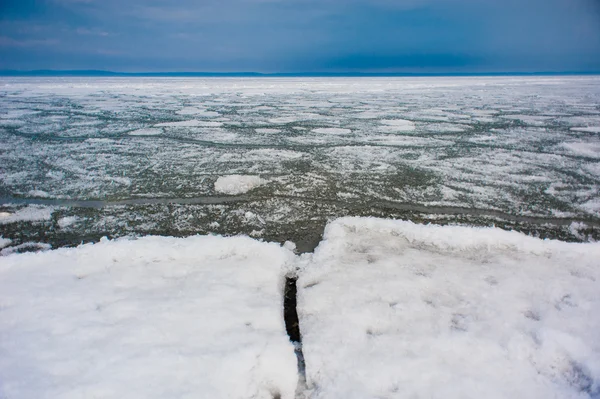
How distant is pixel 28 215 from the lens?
2.71 meters

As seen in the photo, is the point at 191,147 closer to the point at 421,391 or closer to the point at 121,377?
the point at 121,377

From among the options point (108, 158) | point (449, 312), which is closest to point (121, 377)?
point (449, 312)

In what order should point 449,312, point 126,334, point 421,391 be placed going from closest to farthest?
point 421,391 → point 126,334 → point 449,312

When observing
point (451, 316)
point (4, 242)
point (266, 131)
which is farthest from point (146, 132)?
point (451, 316)

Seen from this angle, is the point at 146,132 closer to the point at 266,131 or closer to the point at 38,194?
the point at 266,131

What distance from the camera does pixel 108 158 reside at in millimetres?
4414

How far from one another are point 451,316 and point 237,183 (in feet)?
7.90

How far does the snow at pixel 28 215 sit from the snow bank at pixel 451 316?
2.25 meters

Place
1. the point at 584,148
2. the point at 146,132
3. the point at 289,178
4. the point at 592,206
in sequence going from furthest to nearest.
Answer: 1. the point at 146,132
2. the point at 584,148
3. the point at 289,178
4. the point at 592,206

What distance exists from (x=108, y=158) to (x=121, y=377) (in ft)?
12.9

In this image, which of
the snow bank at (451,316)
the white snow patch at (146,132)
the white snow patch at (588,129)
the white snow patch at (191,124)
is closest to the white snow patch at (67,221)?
the snow bank at (451,316)

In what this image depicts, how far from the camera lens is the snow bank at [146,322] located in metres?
1.19

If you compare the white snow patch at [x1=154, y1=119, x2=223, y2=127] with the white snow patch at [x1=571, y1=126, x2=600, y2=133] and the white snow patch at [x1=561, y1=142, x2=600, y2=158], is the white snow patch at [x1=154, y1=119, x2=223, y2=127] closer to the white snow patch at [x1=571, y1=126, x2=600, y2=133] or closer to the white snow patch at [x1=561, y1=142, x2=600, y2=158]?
the white snow patch at [x1=561, y1=142, x2=600, y2=158]

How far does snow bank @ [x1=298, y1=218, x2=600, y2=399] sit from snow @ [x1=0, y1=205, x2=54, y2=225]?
2.25 metres
